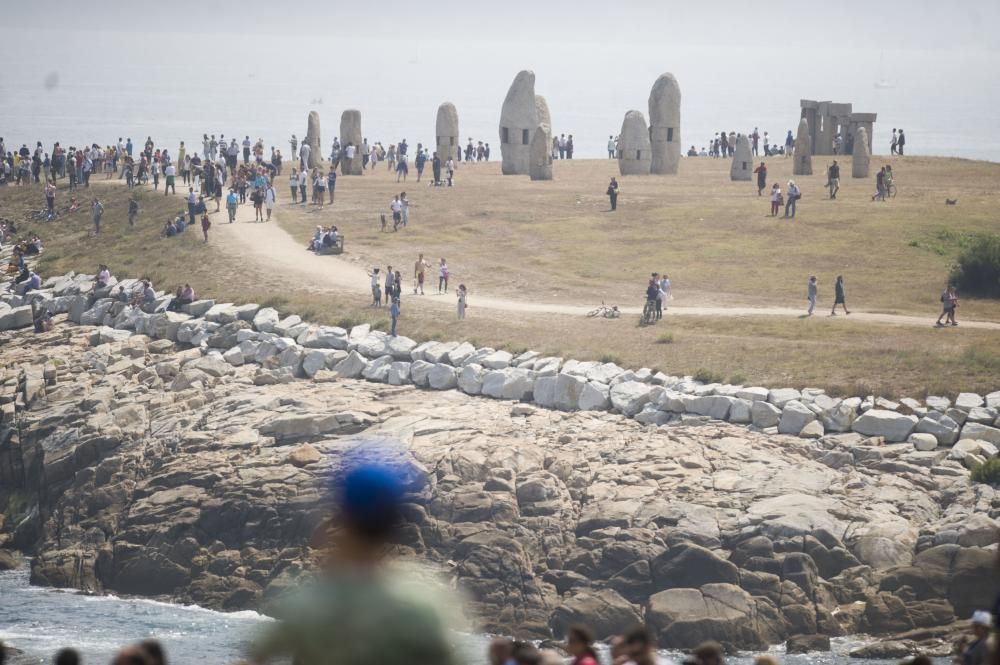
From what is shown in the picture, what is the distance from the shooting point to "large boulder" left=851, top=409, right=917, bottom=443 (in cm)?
3409

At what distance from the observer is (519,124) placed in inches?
2697

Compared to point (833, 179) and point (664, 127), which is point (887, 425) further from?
point (664, 127)

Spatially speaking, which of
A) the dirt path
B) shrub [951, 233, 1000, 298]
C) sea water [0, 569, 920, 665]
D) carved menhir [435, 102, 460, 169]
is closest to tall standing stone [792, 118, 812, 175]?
carved menhir [435, 102, 460, 169]

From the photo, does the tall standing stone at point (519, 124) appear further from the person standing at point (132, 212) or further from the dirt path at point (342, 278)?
the person standing at point (132, 212)

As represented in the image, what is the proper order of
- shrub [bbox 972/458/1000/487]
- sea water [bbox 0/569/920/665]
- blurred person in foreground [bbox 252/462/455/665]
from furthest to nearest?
shrub [bbox 972/458/1000/487]
sea water [bbox 0/569/920/665]
blurred person in foreground [bbox 252/462/455/665]

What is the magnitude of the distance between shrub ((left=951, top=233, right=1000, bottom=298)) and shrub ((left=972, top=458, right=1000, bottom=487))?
13.3 m

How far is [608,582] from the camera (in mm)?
30188

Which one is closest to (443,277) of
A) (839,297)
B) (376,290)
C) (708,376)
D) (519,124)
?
(376,290)

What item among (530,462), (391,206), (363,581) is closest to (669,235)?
(391,206)

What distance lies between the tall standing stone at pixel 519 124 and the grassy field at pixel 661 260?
9.14 ft

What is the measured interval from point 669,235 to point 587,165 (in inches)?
839

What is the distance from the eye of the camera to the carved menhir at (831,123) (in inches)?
3046

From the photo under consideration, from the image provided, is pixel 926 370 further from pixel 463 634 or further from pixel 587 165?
pixel 587 165

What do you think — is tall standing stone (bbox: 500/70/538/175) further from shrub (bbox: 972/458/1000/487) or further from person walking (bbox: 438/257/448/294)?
shrub (bbox: 972/458/1000/487)
